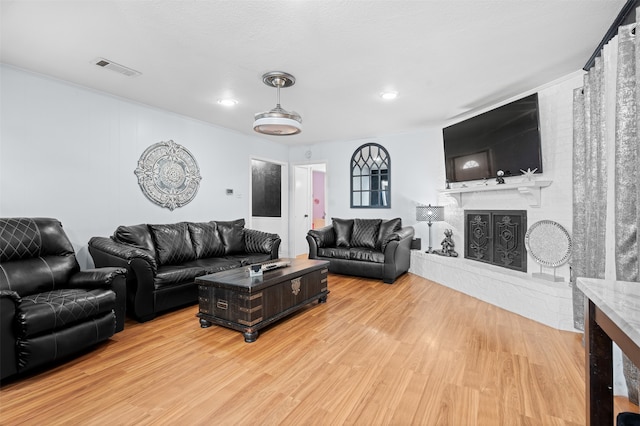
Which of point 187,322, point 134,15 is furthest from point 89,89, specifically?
point 187,322

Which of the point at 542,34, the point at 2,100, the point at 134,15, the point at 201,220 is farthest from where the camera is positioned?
the point at 201,220

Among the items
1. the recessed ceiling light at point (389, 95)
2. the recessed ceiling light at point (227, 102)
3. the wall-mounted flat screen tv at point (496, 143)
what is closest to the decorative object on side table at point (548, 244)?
the wall-mounted flat screen tv at point (496, 143)

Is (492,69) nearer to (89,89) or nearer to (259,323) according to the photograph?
(259,323)

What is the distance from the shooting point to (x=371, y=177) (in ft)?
19.9

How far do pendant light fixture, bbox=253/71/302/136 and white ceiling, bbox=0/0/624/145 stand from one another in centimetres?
10

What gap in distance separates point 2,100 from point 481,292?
5486mm

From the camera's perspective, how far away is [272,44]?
2.49 m

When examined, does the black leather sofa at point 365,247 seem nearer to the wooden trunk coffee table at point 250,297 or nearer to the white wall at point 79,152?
the wooden trunk coffee table at point 250,297

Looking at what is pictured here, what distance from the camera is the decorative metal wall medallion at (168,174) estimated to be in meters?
4.05

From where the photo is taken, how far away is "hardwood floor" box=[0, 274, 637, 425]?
5.44 ft

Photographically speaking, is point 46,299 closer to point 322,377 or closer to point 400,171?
point 322,377

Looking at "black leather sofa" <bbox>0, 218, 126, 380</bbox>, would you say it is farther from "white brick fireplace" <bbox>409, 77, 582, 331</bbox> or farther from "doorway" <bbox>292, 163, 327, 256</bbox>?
"doorway" <bbox>292, 163, 327, 256</bbox>

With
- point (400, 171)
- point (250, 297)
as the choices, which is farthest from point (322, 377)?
point (400, 171)

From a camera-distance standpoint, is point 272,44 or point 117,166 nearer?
point 272,44
